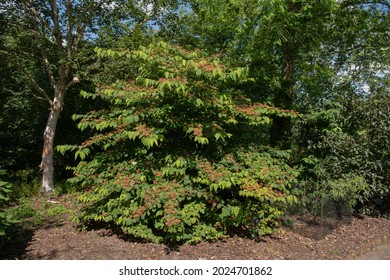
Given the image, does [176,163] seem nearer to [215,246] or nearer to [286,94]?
[215,246]

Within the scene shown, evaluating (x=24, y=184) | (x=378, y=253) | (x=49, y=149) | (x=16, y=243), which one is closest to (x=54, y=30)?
(x=49, y=149)

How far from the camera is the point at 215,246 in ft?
14.2

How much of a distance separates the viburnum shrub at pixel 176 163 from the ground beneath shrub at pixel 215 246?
0.21 meters

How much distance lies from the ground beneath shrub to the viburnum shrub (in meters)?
0.21

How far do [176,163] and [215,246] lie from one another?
4.32 ft

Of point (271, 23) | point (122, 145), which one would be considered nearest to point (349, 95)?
point (271, 23)

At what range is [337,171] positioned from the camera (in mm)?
5680

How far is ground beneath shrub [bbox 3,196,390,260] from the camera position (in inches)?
160

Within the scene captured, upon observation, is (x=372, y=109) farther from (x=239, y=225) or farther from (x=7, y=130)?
(x=7, y=130)

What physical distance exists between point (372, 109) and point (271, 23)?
263 cm

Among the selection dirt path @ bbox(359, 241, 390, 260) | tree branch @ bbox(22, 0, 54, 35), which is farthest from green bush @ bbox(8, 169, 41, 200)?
dirt path @ bbox(359, 241, 390, 260)

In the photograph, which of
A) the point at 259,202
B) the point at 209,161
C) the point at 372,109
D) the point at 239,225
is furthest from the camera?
the point at 372,109

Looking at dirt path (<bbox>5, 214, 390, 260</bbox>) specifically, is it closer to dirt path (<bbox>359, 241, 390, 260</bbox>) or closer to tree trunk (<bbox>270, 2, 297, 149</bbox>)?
dirt path (<bbox>359, 241, 390, 260</bbox>)

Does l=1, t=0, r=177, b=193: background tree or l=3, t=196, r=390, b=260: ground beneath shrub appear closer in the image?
l=3, t=196, r=390, b=260: ground beneath shrub
